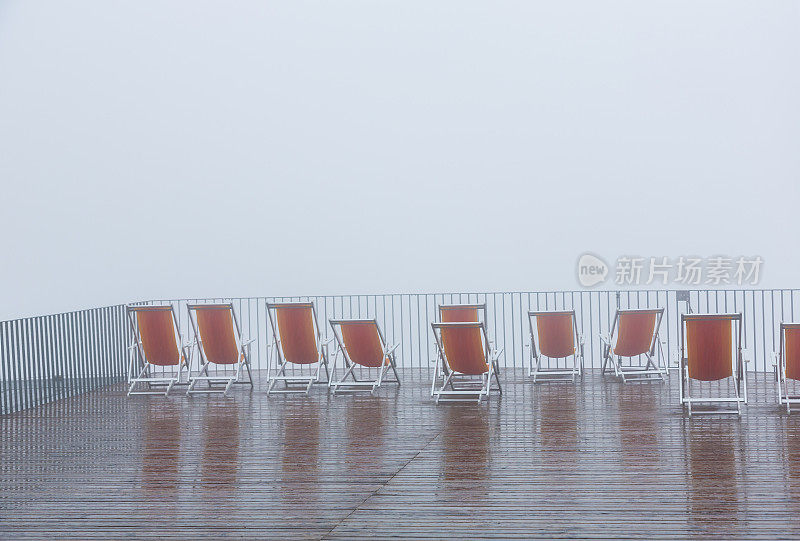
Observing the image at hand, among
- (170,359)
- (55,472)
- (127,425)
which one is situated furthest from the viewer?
(170,359)

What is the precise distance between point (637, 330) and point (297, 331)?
123 inches

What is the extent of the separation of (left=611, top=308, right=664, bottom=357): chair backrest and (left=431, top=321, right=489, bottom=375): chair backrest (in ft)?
4.94

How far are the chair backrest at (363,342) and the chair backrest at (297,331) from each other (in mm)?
280

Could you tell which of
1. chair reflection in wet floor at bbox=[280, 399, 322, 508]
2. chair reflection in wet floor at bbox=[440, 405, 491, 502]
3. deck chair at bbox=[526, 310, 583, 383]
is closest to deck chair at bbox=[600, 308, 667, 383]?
deck chair at bbox=[526, 310, 583, 383]

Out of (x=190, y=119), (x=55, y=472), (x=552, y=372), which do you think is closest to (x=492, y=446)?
(x=55, y=472)

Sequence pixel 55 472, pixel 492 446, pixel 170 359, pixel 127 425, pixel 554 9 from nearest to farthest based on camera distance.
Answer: pixel 55 472
pixel 492 446
pixel 127 425
pixel 170 359
pixel 554 9

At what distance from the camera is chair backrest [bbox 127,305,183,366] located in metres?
8.76

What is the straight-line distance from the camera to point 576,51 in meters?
18.2

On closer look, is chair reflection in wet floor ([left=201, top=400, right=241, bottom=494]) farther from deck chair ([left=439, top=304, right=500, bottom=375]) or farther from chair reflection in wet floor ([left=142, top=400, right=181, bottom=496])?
deck chair ([left=439, top=304, right=500, bottom=375])

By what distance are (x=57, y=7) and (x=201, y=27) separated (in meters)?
2.93

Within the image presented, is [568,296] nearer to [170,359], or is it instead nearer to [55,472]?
[170,359]

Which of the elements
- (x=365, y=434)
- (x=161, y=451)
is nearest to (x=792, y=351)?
(x=365, y=434)

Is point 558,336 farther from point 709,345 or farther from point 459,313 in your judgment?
point 709,345

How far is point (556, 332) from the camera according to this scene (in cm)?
899
